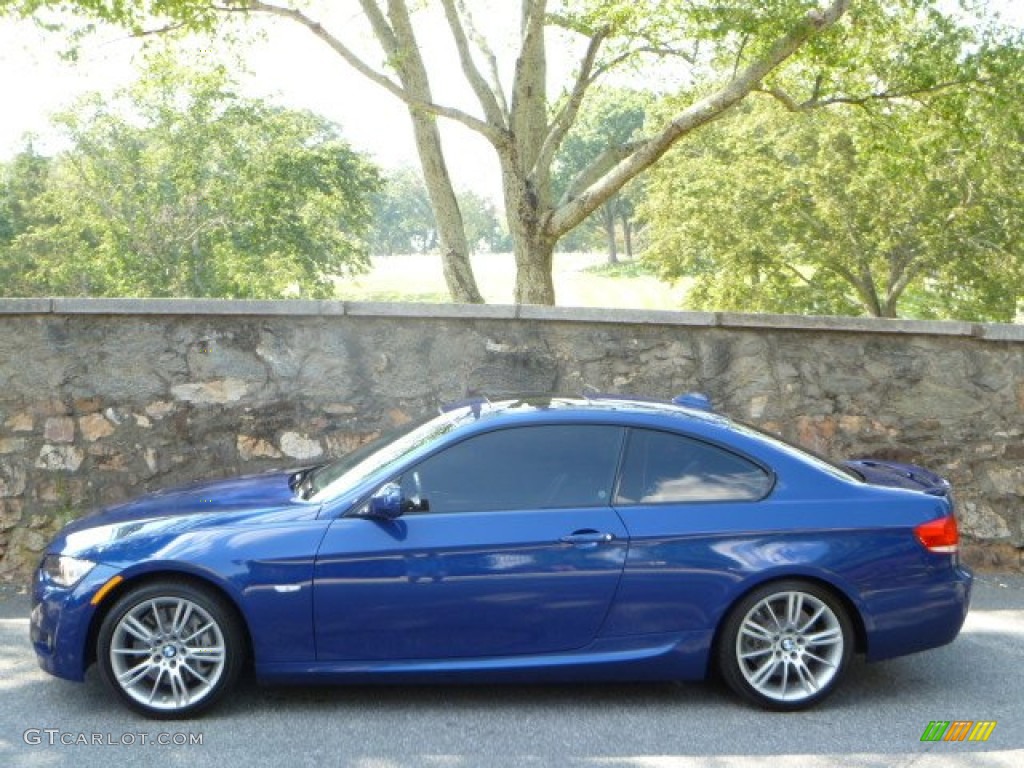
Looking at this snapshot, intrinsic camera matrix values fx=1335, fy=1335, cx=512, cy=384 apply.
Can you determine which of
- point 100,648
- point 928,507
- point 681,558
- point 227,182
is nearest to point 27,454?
point 100,648

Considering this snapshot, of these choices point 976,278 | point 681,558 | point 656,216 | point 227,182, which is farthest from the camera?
point 227,182

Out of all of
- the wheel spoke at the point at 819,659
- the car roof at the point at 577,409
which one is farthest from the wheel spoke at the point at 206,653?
the wheel spoke at the point at 819,659

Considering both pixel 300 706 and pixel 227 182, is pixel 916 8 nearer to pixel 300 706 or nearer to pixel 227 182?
pixel 300 706

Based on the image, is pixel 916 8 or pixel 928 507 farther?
pixel 916 8

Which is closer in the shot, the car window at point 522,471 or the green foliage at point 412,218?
the car window at point 522,471

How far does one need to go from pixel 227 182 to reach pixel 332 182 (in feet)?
14.3

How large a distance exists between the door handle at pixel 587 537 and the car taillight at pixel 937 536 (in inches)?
53.2

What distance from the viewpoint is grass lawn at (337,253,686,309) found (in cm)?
6181

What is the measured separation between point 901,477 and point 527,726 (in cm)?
220

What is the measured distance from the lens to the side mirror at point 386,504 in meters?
5.44

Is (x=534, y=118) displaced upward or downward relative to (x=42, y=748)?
upward

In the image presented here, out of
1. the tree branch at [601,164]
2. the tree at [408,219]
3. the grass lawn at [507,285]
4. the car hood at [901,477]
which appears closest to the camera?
the car hood at [901,477]

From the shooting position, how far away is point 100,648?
5.38m

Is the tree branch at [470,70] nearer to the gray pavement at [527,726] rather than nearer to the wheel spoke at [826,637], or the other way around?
the gray pavement at [527,726]
